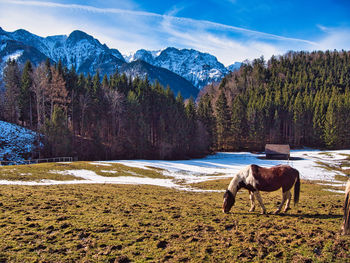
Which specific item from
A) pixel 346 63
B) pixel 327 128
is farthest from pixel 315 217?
pixel 346 63

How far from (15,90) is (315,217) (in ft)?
264

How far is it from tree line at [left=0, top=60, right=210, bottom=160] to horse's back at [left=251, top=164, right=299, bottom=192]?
5110 centimetres

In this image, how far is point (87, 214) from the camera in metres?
10.2

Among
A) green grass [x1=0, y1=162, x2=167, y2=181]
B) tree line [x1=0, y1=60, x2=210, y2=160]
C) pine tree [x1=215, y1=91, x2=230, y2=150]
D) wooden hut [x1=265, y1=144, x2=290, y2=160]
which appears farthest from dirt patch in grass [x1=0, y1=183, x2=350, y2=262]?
pine tree [x1=215, y1=91, x2=230, y2=150]

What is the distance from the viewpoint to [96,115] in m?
68.6

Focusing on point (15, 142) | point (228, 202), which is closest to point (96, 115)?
point (15, 142)

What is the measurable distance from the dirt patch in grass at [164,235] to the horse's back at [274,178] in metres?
1.43

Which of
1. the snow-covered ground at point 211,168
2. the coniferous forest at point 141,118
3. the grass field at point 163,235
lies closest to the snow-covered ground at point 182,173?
the snow-covered ground at point 211,168

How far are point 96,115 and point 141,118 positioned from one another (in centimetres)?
1422

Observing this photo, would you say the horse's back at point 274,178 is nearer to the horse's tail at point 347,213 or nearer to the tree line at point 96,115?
the horse's tail at point 347,213

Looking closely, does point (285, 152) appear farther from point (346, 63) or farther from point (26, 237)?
point (346, 63)

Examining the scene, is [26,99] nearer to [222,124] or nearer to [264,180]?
[264,180]

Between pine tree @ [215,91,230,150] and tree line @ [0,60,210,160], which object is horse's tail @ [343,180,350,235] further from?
pine tree @ [215,91,230,150]

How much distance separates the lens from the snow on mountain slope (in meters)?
49.6
